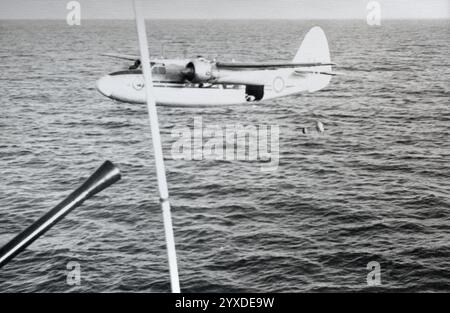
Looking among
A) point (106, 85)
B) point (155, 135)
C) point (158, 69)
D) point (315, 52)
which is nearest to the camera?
point (155, 135)

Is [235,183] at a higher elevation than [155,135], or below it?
higher

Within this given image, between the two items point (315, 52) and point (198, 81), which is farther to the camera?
point (315, 52)

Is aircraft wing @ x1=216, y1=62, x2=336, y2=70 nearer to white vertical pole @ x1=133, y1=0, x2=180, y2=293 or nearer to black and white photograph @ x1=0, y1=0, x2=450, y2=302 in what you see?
black and white photograph @ x1=0, y1=0, x2=450, y2=302

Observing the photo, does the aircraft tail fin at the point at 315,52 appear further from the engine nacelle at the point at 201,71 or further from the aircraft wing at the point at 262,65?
the engine nacelle at the point at 201,71

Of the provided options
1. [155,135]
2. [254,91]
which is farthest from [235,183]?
[155,135]

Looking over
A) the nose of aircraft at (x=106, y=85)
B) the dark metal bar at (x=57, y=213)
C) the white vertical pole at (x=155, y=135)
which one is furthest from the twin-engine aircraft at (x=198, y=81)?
the dark metal bar at (x=57, y=213)

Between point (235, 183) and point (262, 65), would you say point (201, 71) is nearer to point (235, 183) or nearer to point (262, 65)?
point (262, 65)
